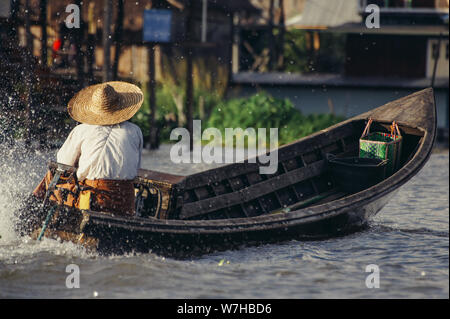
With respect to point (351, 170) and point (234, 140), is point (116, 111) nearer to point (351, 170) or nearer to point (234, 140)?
point (351, 170)

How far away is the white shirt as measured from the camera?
8.12 m

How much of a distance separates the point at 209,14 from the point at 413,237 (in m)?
20.8

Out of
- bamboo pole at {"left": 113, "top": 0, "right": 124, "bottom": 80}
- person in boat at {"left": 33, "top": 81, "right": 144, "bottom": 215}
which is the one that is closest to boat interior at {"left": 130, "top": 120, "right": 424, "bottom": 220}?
person in boat at {"left": 33, "top": 81, "right": 144, "bottom": 215}

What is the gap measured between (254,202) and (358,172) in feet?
5.07

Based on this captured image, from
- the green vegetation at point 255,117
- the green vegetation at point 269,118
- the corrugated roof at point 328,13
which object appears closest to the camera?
the green vegetation at point 255,117

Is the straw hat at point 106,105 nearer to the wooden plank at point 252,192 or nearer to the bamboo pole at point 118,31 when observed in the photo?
the wooden plank at point 252,192

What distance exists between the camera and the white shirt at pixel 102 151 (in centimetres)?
812

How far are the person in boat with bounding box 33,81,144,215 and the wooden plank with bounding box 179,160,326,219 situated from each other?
1262 mm

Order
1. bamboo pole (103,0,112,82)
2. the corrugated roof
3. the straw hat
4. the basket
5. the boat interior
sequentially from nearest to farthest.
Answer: the straw hat, the boat interior, the basket, bamboo pole (103,0,112,82), the corrugated roof

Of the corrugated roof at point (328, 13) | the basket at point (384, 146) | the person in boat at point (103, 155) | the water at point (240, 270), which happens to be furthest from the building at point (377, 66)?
the person in boat at point (103, 155)

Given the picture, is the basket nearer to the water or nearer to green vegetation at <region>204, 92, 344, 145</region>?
the water

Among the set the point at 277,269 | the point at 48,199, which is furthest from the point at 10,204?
the point at 277,269

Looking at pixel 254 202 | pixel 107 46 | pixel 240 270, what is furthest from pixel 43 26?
pixel 240 270

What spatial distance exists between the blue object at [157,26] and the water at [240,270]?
8.72 meters
